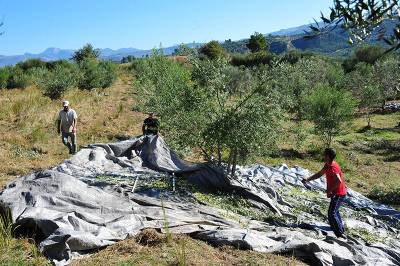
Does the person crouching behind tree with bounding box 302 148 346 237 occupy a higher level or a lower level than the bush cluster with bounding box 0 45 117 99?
lower

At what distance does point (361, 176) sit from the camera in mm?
17578

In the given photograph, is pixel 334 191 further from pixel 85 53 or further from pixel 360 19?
pixel 85 53

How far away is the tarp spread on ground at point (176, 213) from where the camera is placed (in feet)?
23.9

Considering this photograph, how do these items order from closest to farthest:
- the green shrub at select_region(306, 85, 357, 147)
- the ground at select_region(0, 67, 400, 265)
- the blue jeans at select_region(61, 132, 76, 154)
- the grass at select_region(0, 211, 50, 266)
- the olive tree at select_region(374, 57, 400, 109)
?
the grass at select_region(0, 211, 50, 266) < the ground at select_region(0, 67, 400, 265) < the blue jeans at select_region(61, 132, 76, 154) < the green shrub at select_region(306, 85, 357, 147) < the olive tree at select_region(374, 57, 400, 109)

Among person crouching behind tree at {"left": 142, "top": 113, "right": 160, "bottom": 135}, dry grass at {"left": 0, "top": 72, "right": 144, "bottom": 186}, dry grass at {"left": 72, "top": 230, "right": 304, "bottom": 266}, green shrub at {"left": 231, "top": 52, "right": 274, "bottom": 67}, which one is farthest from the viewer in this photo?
green shrub at {"left": 231, "top": 52, "right": 274, "bottom": 67}

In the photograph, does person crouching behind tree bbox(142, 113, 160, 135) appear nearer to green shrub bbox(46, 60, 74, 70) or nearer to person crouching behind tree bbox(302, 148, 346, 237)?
person crouching behind tree bbox(302, 148, 346, 237)

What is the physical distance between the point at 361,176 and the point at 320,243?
427 inches

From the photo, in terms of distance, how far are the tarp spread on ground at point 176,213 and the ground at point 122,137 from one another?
0.35 m

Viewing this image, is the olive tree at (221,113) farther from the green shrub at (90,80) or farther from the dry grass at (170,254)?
the green shrub at (90,80)

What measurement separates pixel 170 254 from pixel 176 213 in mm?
1808

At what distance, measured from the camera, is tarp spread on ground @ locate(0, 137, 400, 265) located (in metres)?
7.29

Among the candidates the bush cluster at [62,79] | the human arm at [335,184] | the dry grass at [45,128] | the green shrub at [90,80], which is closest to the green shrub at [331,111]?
the dry grass at [45,128]

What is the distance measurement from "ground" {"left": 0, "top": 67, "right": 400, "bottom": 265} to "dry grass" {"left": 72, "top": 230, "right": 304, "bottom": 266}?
0.01 meters

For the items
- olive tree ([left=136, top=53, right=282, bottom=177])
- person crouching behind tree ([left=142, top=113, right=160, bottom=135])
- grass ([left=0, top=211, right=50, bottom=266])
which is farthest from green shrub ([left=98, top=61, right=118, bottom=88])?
grass ([left=0, top=211, right=50, bottom=266])
